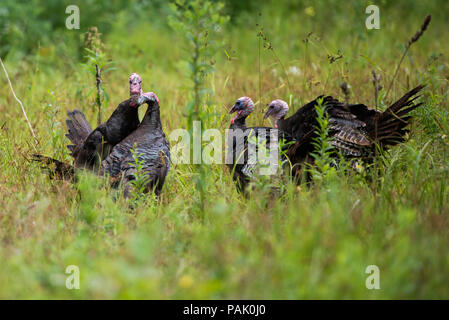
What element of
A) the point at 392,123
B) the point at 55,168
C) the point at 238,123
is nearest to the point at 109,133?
the point at 55,168

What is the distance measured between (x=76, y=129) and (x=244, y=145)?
185 cm

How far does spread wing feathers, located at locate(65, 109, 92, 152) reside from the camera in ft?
16.6

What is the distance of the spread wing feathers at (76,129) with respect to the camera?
5.07 m

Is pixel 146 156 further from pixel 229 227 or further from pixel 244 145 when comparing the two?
pixel 229 227

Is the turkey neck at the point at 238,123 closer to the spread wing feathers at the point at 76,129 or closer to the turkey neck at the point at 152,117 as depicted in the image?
the turkey neck at the point at 152,117

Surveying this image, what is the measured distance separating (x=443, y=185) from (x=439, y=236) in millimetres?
775

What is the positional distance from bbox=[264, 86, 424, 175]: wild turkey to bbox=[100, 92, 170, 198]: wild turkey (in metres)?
1.19

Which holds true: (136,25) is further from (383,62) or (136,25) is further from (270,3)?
(383,62)

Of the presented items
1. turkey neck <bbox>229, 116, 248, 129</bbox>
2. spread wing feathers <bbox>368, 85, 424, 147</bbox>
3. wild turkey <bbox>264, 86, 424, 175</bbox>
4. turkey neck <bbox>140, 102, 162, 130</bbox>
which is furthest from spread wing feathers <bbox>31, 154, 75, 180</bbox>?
spread wing feathers <bbox>368, 85, 424, 147</bbox>

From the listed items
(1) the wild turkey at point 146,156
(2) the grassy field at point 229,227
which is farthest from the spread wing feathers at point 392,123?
(1) the wild turkey at point 146,156

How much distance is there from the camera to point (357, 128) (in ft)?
13.9

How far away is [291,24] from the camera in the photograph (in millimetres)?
9656

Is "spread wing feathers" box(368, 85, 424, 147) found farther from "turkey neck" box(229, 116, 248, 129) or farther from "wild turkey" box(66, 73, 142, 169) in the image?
"wild turkey" box(66, 73, 142, 169)
